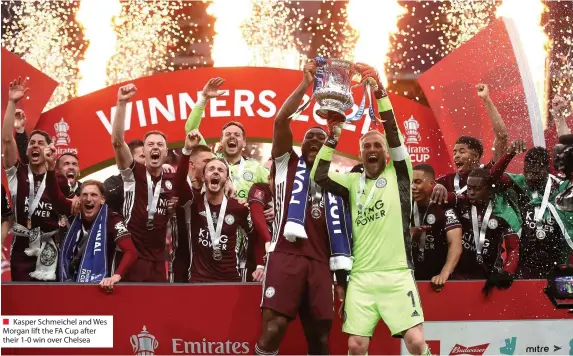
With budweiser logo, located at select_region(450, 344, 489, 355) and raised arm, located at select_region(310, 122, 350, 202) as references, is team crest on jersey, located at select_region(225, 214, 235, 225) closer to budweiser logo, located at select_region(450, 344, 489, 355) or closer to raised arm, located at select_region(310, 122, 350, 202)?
raised arm, located at select_region(310, 122, 350, 202)

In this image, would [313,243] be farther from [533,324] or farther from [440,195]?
[533,324]

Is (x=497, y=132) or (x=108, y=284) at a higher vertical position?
(x=497, y=132)

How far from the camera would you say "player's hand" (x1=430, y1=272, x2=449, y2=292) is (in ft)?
16.1

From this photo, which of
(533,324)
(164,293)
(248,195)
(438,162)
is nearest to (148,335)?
(164,293)

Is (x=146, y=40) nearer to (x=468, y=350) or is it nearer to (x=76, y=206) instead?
(x=76, y=206)

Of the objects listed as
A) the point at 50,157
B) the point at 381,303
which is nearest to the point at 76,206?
the point at 50,157

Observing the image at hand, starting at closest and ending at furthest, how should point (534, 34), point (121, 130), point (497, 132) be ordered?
1. point (121, 130)
2. point (497, 132)
3. point (534, 34)

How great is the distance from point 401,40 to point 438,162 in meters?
1.32

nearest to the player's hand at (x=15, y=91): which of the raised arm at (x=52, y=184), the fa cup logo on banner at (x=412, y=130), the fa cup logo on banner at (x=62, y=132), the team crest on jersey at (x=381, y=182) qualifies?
the raised arm at (x=52, y=184)

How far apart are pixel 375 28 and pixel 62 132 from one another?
121 inches

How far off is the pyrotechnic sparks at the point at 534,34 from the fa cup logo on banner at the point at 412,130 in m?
1.18

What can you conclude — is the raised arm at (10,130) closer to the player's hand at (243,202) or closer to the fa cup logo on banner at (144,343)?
the player's hand at (243,202)

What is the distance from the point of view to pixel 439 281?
4922mm

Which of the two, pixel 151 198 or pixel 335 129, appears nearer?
pixel 335 129
